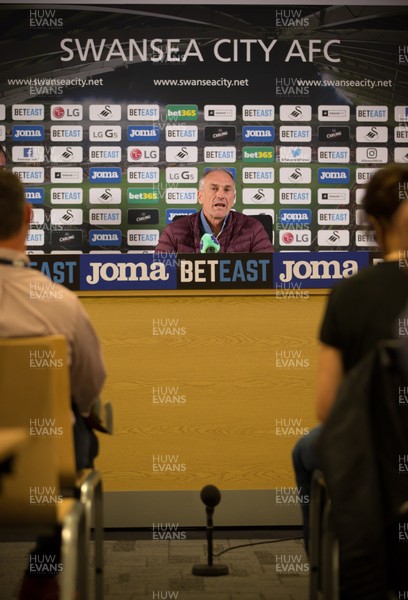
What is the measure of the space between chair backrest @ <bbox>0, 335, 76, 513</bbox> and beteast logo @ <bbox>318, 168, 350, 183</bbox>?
2.93 metres

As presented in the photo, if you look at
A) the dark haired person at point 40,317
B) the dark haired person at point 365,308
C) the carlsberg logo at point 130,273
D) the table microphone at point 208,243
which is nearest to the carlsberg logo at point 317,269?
the carlsberg logo at point 130,273

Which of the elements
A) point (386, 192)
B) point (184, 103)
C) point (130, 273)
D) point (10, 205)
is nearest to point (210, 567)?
point (130, 273)

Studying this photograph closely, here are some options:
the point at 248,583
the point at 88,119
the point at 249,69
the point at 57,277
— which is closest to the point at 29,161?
the point at 88,119

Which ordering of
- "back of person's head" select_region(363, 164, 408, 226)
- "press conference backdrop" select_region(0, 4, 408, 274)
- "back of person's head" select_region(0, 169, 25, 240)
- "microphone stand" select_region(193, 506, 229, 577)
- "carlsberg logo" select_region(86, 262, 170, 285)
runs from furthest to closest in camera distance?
"press conference backdrop" select_region(0, 4, 408, 274), "carlsberg logo" select_region(86, 262, 170, 285), "microphone stand" select_region(193, 506, 229, 577), "back of person's head" select_region(0, 169, 25, 240), "back of person's head" select_region(363, 164, 408, 226)

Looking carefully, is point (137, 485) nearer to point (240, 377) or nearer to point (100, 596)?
point (240, 377)

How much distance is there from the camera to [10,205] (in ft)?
7.89

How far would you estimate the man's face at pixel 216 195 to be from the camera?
4730 millimetres

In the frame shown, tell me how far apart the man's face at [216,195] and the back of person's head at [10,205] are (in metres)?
2.36

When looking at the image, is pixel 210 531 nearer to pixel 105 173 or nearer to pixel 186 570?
pixel 186 570

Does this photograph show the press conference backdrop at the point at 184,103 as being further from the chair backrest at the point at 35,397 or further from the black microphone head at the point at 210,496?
the chair backrest at the point at 35,397

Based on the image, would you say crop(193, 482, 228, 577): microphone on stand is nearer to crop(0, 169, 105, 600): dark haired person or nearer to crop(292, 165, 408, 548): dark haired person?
crop(0, 169, 105, 600): dark haired person

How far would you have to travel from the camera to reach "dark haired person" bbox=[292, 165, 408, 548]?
1957mm

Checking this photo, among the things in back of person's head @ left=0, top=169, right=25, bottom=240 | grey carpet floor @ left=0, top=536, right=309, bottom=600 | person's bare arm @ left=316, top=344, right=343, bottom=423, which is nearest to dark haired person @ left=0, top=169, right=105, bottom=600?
back of person's head @ left=0, top=169, right=25, bottom=240

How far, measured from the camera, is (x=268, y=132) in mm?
4684
